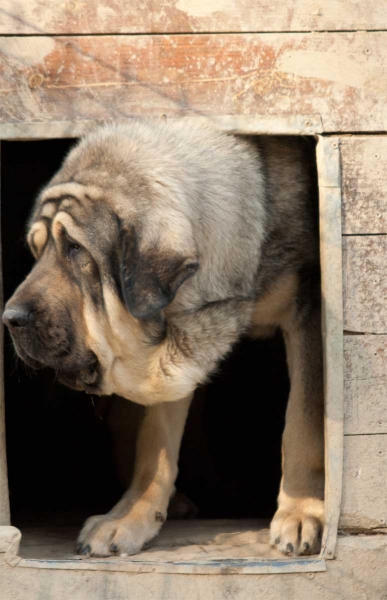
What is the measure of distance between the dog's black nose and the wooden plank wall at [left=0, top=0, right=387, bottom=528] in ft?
2.24

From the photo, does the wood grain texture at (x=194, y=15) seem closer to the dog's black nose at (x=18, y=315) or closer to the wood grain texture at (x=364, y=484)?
the dog's black nose at (x=18, y=315)

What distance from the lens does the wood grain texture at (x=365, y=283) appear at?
3424 millimetres

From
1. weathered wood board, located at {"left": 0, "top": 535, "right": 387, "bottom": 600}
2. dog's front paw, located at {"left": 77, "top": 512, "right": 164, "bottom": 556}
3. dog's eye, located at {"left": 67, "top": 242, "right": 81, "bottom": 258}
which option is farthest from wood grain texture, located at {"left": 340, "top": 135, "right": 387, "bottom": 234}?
dog's front paw, located at {"left": 77, "top": 512, "right": 164, "bottom": 556}

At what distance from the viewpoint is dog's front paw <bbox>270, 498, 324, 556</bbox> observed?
136 inches

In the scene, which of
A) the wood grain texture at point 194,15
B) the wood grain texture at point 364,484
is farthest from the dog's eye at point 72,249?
the wood grain texture at point 364,484

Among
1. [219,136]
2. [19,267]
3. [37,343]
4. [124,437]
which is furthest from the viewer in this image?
[19,267]

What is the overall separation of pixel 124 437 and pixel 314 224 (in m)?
1.34

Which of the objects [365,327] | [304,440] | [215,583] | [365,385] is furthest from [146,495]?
[365,327]

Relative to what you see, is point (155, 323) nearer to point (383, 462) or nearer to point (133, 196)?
point (133, 196)

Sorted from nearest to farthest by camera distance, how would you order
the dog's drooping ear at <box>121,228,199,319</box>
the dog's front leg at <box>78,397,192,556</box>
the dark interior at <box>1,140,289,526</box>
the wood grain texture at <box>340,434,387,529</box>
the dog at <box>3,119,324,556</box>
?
1. the dog's drooping ear at <box>121,228,199,319</box>
2. the dog at <box>3,119,324,556</box>
3. the wood grain texture at <box>340,434,387,529</box>
4. the dog's front leg at <box>78,397,192,556</box>
5. the dark interior at <box>1,140,289,526</box>

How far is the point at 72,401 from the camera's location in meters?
5.37

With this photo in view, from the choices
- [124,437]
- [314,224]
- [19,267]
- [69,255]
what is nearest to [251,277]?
[314,224]

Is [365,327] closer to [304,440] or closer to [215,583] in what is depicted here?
[304,440]

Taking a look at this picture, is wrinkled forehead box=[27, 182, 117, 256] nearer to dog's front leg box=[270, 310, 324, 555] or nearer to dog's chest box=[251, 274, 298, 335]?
dog's chest box=[251, 274, 298, 335]
